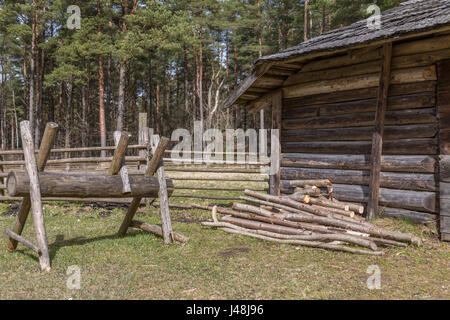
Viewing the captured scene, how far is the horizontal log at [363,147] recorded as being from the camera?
6117mm

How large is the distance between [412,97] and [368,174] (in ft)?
5.43

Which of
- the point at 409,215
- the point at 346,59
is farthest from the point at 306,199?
the point at 346,59

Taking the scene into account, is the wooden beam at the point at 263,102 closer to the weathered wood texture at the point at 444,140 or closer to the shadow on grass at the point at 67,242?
the weathered wood texture at the point at 444,140

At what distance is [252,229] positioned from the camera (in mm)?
6590

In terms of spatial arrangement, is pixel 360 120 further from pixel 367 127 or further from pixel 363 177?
pixel 363 177

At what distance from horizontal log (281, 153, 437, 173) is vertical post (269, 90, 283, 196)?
0.18 metres

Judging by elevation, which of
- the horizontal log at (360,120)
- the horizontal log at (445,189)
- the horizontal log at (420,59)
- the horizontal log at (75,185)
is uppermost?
the horizontal log at (420,59)

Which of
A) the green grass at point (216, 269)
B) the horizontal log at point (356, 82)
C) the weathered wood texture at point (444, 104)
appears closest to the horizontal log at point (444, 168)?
the weathered wood texture at point (444, 104)

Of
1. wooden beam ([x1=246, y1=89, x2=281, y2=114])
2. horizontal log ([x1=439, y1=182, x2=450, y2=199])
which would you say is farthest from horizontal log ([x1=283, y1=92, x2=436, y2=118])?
horizontal log ([x1=439, y1=182, x2=450, y2=199])

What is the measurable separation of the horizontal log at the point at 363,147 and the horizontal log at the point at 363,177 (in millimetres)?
417

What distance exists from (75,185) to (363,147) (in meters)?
5.47

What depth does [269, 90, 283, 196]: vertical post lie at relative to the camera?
28.2ft

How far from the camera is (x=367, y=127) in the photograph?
6992 mm
